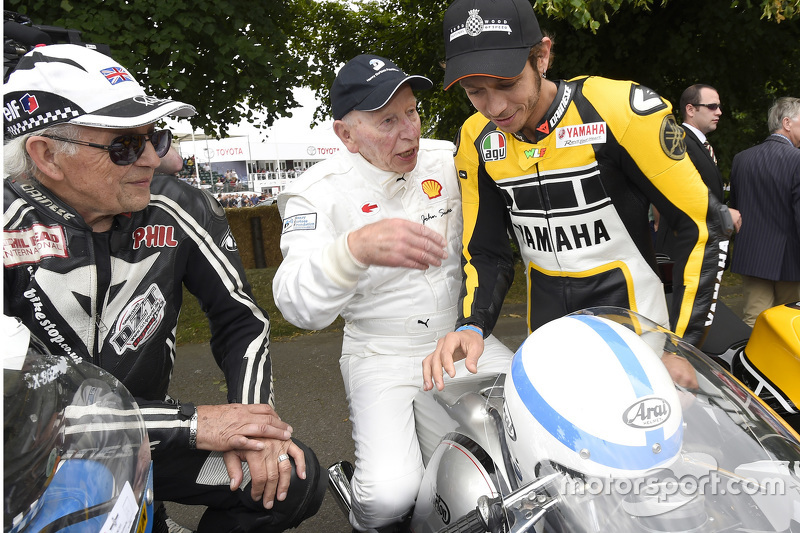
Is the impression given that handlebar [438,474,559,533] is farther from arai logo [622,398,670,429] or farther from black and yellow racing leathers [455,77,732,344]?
black and yellow racing leathers [455,77,732,344]

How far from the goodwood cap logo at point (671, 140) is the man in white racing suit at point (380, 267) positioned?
830 millimetres

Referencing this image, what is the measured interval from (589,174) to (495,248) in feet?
1.45

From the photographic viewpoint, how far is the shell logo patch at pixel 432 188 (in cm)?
234

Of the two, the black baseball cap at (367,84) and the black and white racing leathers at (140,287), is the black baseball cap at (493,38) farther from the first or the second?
the black and white racing leathers at (140,287)

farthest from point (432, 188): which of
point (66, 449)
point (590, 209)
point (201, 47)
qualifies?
point (201, 47)

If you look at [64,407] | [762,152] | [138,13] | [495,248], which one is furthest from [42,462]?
[138,13]

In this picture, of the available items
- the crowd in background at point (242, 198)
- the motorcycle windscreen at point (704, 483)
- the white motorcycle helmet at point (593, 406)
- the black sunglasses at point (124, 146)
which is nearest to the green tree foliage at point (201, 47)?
the black sunglasses at point (124, 146)

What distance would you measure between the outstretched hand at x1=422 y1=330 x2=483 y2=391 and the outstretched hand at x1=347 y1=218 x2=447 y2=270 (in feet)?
0.92

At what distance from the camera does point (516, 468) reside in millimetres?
1223

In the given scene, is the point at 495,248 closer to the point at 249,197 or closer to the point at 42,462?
the point at 42,462

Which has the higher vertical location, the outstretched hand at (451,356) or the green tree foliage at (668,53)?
the green tree foliage at (668,53)

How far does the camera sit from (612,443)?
1.03 m

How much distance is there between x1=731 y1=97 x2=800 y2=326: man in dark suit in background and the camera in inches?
161

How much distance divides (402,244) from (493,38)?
2.25 feet
